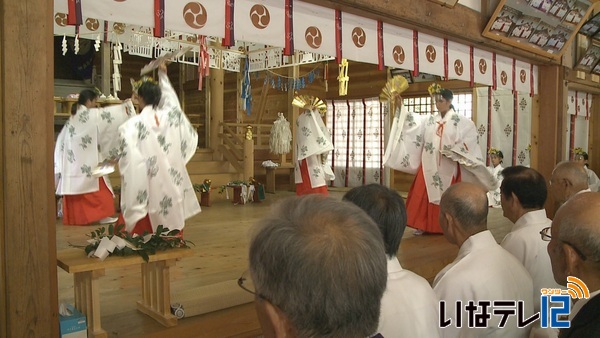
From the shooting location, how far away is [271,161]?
10.4 meters

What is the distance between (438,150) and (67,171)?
437 centimetres

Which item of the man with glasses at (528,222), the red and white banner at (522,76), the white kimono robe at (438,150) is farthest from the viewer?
the red and white banner at (522,76)

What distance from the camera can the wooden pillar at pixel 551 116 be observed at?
684cm

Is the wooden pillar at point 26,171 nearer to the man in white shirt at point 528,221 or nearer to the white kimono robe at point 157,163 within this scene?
the white kimono robe at point 157,163

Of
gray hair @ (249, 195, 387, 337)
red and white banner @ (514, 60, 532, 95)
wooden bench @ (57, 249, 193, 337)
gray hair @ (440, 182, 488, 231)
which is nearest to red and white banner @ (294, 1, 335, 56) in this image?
wooden bench @ (57, 249, 193, 337)

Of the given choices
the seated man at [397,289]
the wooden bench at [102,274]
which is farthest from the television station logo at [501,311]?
the wooden bench at [102,274]

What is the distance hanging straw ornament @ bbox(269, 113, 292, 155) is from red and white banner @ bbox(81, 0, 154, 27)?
7.08 m

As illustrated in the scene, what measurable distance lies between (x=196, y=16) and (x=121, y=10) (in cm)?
50

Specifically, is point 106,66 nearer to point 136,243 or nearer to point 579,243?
point 136,243

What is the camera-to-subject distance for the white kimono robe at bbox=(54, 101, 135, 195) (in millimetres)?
6090

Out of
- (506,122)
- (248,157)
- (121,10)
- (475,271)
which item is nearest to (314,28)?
(121,10)

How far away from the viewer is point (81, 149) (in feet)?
20.2

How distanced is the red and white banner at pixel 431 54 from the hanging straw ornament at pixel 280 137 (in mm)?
5182

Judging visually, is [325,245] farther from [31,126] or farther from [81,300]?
[81,300]
